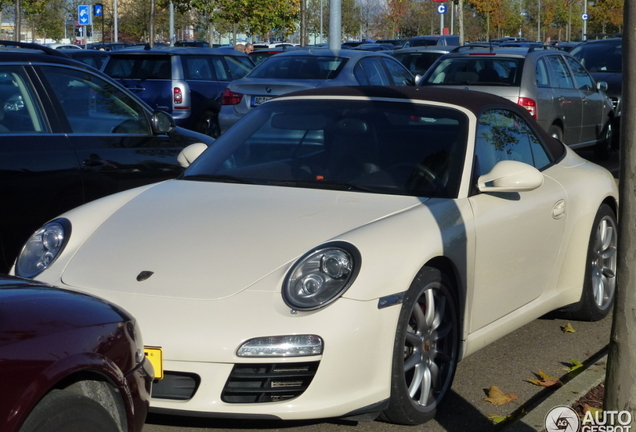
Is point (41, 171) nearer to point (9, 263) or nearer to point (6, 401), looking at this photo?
point (9, 263)

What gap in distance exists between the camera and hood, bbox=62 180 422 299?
12.4ft

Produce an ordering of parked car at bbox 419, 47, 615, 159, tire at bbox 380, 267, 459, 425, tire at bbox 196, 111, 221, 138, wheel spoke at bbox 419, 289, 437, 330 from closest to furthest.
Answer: tire at bbox 380, 267, 459, 425
wheel spoke at bbox 419, 289, 437, 330
parked car at bbox 419, 47, 615, 159
tire at bbox 196, 111, 221, 138

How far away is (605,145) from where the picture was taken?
1384 centimetres

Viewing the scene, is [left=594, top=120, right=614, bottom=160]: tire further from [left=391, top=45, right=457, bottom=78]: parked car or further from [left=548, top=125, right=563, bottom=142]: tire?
[left=391, top=45, right=457, bottom=78]: parked car

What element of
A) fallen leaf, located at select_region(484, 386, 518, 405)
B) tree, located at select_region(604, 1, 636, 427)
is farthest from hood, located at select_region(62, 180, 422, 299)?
tree, located at select_region(604, 1, 636, 427)

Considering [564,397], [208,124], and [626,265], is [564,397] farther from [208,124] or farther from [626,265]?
[208,124]

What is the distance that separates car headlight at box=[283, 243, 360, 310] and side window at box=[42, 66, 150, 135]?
9.75ft

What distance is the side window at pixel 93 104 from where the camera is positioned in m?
6.15

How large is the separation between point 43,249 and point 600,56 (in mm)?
14419

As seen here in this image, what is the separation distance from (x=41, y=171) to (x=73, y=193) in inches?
10.8

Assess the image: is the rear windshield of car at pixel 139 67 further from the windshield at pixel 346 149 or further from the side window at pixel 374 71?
the windshield at pixel 346 149

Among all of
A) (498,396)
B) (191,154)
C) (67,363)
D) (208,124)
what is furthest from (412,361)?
(208,124)

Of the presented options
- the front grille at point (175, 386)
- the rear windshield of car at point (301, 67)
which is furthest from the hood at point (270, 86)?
the front grille at point (175, 386)

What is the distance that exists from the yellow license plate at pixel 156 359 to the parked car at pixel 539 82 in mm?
8413
